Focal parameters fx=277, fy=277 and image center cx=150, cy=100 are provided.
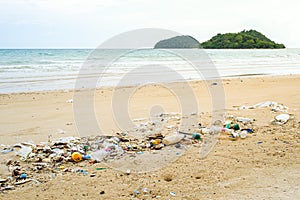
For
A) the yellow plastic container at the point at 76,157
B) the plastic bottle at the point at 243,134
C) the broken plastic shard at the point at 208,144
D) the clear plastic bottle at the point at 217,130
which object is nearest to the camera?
the yellow plastic container at the point at 76,157

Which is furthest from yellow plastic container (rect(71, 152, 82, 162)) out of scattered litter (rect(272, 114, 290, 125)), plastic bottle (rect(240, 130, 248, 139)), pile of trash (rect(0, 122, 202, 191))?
scattered litter (rect(272, 114, 290, 125))

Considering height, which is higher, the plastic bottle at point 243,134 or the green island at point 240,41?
the green island at point 240,41

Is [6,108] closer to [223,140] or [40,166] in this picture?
[40,166]

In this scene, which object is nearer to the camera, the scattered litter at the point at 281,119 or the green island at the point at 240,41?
the scattered litter at the point at 281,119

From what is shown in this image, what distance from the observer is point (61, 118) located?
5168mm

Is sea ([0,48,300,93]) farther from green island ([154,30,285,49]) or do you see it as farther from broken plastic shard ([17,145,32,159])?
green island ([154,30,285,49])

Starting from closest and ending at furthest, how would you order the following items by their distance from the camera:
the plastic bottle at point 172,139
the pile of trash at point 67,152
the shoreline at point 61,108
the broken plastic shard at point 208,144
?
the pile of trash at point 67,152, the broken plastic shard at point 208,144, the plastic bottle at point 172,139, the shoreline at point 61,108

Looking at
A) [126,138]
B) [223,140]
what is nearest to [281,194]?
[223,140]

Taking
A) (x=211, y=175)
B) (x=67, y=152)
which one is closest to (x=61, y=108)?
(x=67, y=152)

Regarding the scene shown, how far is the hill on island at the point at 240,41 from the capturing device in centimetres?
5759

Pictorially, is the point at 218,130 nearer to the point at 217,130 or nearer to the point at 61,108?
the point at 217,130

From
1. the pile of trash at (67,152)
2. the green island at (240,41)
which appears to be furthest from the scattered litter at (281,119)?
the green island at (240,41)

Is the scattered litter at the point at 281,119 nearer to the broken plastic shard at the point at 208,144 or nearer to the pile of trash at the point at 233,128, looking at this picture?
the pile of trash at the point at 233,128

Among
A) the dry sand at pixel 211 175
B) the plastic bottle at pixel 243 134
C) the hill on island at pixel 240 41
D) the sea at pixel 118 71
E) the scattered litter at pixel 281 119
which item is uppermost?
the hill on island at pixel 240 41
